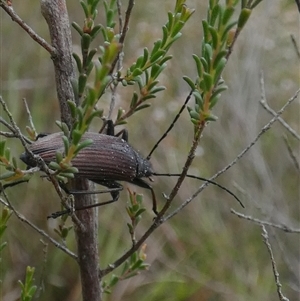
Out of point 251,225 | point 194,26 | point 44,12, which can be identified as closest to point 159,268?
point 251,225

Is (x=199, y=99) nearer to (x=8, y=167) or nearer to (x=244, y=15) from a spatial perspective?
(x=244, y=15)

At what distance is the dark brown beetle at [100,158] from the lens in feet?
4.08

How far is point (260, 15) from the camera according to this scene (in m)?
4.04

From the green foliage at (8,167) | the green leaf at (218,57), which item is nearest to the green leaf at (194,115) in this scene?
the green leaf at (218,57)

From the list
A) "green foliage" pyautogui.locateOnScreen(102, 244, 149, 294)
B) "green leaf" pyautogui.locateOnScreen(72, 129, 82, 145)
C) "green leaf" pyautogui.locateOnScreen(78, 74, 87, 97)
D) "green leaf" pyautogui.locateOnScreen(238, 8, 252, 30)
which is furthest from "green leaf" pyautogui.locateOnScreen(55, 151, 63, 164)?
"green foliage" pyautogui.locateOnScreen(102, 244, 149, 294)

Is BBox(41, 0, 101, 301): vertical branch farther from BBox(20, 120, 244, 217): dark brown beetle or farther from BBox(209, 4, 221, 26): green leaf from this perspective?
BBox(209, 4, 221, 26): green leaf

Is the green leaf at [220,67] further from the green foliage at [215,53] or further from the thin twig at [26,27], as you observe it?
the thin twig at [26,27]

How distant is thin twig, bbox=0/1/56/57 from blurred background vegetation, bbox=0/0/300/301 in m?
2.00

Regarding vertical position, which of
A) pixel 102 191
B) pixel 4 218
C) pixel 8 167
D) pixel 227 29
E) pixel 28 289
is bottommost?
pixel 28 289

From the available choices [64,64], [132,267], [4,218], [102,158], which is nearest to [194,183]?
[132,267]

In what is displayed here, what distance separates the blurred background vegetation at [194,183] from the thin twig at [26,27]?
78.6 inches

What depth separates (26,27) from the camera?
106 centimetres

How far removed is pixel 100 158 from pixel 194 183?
269cm

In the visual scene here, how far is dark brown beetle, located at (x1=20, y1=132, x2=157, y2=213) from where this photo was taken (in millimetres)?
1244
